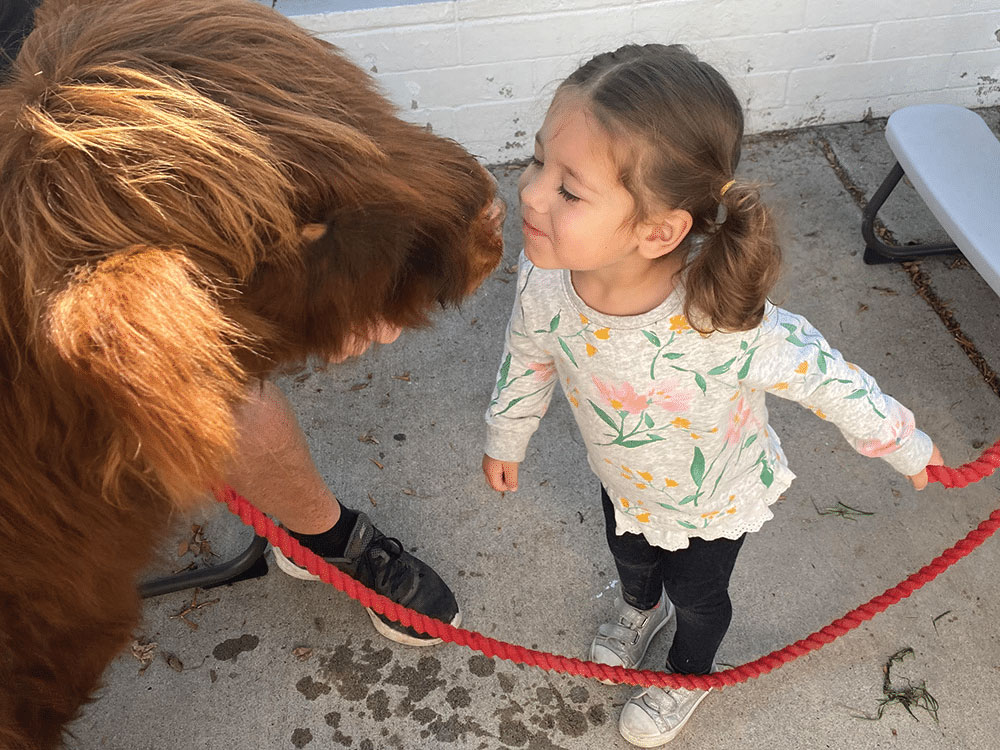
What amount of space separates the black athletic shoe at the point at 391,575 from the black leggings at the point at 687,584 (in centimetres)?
48

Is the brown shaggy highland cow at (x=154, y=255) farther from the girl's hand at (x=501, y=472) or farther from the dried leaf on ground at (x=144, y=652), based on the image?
the dried leaf on ground at (x=144, y=652)

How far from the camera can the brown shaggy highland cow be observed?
97cm

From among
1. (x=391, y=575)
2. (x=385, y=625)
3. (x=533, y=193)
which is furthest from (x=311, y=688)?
(x=533, y=193)

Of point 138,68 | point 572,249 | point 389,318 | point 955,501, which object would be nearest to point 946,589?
point 955,501

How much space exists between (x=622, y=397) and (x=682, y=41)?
2.16 m

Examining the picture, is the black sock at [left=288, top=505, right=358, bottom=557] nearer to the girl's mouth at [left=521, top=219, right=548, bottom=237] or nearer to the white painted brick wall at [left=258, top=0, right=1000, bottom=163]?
the girl's mouth at [left=521, top=219, right=548, bottom=237]

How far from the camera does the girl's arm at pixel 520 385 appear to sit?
1717 millimetres

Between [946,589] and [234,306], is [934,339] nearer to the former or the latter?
[946,589]

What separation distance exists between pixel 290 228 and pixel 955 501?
2086mm

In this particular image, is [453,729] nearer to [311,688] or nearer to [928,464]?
[311,688]

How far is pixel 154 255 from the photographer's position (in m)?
0.98

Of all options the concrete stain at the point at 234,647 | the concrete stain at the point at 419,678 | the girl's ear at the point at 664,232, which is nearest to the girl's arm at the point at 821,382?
the girl's ear at the point at 664,232

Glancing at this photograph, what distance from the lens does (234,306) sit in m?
1.09

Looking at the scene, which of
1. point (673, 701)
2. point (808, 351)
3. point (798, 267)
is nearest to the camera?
point (808, 351)
